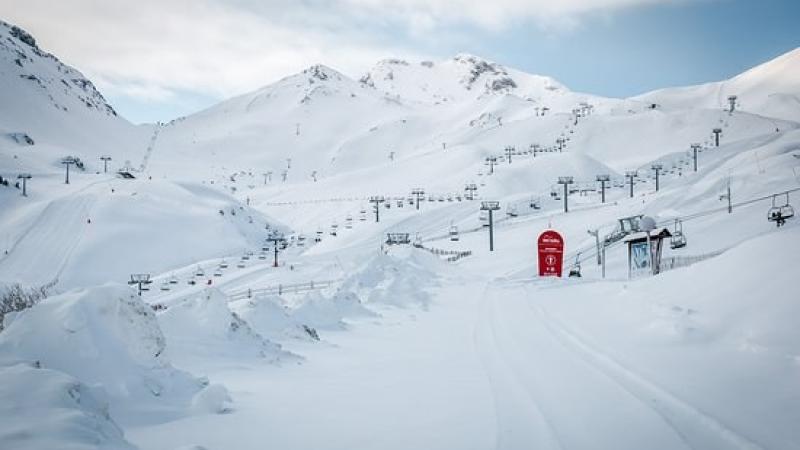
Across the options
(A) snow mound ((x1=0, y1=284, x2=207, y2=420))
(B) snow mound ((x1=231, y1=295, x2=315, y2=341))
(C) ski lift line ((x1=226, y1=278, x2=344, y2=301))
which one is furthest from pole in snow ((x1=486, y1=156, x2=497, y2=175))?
(A) snow mound ((x1=0, y1=284, x2=207, y2=420))

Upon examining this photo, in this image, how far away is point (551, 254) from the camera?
3878 cm

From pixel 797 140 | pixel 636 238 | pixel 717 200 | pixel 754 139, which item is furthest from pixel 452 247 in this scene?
pixel 754 139

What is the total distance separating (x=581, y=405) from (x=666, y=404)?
1.36 metres

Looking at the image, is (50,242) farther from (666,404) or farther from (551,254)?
(666,404)

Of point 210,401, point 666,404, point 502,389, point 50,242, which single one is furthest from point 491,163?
point 210,401

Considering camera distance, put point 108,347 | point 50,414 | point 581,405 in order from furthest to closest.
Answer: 1. point 581,405
2. point 108,347
3. point 50,414

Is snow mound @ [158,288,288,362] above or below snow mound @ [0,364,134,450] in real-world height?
below

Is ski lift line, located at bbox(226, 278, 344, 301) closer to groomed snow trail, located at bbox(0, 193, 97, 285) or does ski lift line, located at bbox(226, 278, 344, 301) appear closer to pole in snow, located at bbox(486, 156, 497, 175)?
groomed snow trail, located at bbox(0, 193, 97, 285)

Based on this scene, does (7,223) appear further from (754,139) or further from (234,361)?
(754,139)

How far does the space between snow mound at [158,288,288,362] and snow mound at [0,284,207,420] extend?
275 centimetres

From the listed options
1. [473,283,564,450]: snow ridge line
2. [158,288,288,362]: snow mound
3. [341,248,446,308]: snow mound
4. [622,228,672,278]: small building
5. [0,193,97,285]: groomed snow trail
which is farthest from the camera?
[0,193,97,285]: groomed snow trail

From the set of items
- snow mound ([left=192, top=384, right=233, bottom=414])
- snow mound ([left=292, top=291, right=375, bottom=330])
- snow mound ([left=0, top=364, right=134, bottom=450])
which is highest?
snow mound ([left=0, top=364, right=134, bottom=450])

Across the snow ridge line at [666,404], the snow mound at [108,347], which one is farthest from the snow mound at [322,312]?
the snow mound at [108,347]

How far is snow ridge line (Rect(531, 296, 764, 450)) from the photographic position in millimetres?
7234
